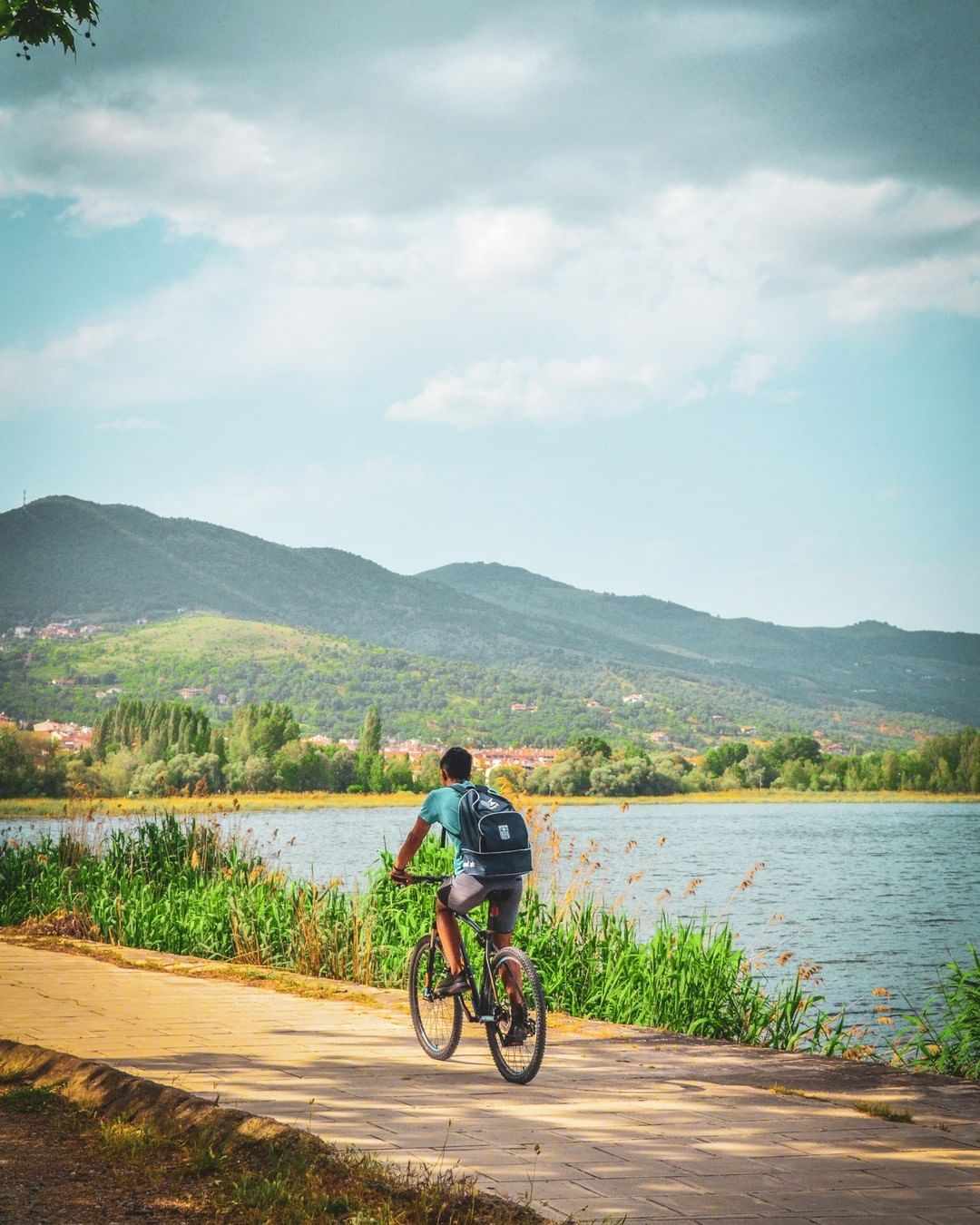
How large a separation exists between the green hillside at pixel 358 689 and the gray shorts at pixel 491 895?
9861cm

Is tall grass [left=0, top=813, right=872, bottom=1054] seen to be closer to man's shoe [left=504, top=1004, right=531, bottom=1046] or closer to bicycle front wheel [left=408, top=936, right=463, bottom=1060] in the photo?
bicycle front wheel [left=408, top=936, right=463, bottom=1060]

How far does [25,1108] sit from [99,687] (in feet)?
388

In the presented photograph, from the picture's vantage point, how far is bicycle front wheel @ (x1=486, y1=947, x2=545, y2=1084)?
670 cm

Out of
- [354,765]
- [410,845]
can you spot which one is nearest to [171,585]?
[354,765]

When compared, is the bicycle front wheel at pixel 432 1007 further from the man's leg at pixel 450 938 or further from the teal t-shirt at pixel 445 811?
the teal t-shirt at pixel 445 811

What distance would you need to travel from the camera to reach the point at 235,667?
5551 inches

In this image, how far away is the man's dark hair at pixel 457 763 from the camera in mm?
7328

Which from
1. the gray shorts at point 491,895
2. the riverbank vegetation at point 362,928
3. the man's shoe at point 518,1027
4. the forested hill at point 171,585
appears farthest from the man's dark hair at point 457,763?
the forested hill at point 171,585

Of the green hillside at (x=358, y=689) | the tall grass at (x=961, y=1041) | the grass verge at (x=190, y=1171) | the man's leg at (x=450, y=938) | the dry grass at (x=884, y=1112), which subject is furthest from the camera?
the green hillside at (x=358, y=689)

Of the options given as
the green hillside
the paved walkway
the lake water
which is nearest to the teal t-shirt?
the paved walkway

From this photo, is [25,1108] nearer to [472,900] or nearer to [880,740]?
[472,900]

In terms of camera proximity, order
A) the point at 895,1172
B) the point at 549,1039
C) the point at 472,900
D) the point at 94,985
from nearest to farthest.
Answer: the point at 895,1172, the point at 472,900, the point at 549,1039, the point at 94,985

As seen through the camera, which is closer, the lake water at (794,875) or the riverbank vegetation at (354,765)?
the lake water at (794,875)

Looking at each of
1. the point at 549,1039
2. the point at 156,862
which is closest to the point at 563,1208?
the point at 549,1039
